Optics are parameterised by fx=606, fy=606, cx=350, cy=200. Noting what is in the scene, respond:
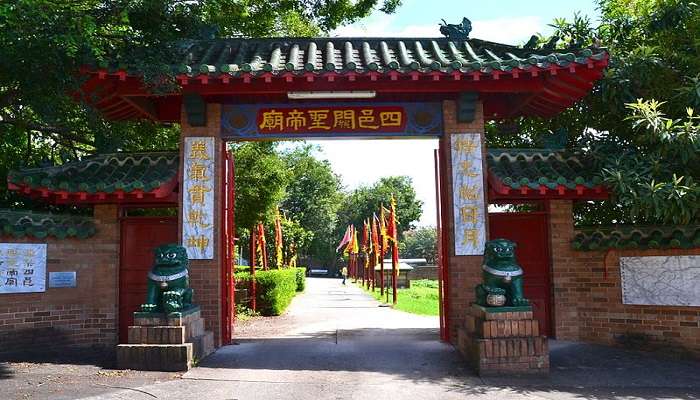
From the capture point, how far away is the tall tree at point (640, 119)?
800 centimetres

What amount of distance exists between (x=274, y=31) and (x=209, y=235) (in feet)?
20.9

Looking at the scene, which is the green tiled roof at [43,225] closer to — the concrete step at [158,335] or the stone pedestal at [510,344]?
the concrete step at [158,335]

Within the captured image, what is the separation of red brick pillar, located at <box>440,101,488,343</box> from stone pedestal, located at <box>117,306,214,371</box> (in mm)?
3758

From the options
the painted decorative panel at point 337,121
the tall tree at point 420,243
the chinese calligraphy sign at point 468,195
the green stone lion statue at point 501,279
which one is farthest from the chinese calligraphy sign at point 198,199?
the tall tree at point 420,243

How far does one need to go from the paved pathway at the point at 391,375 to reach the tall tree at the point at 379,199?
4834cm

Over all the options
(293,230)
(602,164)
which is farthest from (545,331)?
(293,230)

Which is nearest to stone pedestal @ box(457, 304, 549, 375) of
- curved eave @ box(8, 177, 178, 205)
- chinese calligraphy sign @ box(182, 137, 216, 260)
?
chinese calligraphy sign @ box(182, 137, 216, 260)

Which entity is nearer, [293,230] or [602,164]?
[602,164]

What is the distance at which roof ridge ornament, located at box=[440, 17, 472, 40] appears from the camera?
407 inches

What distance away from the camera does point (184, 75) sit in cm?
804

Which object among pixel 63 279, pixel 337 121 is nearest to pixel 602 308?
pixel 337 121

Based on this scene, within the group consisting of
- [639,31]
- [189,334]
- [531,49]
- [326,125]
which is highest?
[639,31]

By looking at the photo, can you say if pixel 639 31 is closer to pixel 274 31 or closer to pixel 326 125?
pixel 326 125

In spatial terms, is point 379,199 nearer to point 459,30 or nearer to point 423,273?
point 423,273
